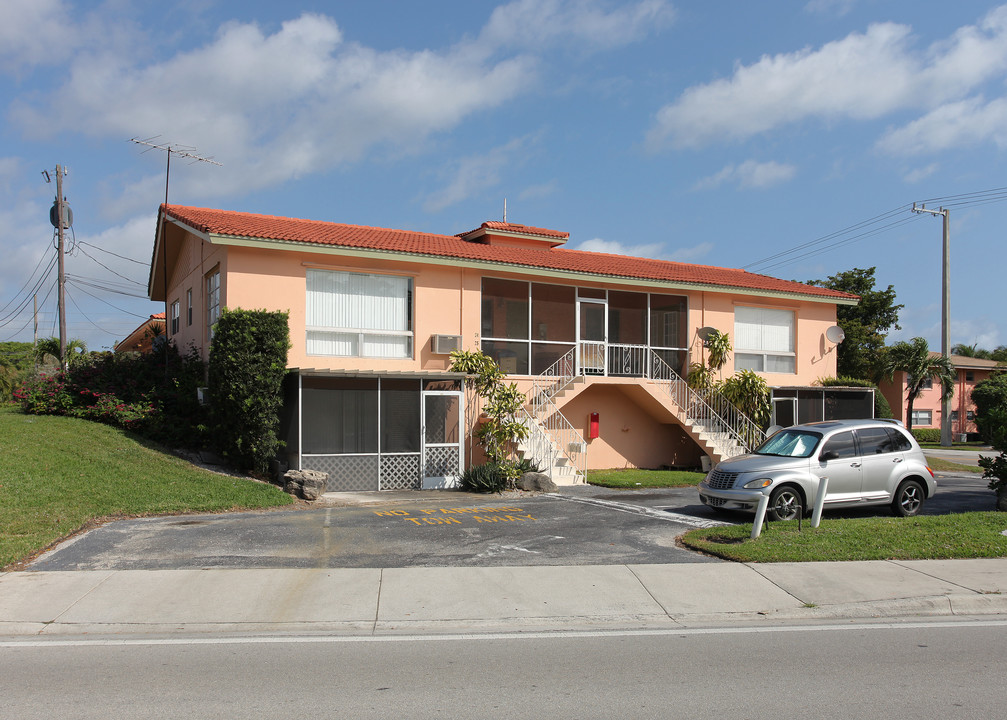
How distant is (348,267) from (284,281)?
1.48 meters

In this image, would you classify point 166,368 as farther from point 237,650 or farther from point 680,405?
point 237,650

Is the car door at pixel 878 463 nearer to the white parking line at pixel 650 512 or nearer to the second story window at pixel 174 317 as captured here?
the white parking line at pixel 650 512

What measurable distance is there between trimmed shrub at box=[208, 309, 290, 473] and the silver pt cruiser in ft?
27.8

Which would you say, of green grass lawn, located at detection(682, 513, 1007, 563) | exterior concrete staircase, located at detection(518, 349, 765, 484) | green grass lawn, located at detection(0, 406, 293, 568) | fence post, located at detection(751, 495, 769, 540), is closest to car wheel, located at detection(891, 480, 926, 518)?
green grass lawn, located at detection(682, 513, 1007, 563)

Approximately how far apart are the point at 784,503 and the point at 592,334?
10.1m

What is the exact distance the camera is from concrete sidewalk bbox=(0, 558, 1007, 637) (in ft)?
24.1

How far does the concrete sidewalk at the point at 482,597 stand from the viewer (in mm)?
7348

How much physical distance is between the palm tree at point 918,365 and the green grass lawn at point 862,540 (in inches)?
1094

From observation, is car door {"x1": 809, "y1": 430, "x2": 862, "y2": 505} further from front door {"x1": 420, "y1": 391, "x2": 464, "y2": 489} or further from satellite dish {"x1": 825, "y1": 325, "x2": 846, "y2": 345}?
satellite dish {"x1": 825, "y1": 325, "x2": 846, "y2": 345}

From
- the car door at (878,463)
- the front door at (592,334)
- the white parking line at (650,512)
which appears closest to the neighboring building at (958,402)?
the front door at (592,334)

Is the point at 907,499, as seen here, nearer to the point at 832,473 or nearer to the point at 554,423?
→ the point at 832,473

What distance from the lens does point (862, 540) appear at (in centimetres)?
1050

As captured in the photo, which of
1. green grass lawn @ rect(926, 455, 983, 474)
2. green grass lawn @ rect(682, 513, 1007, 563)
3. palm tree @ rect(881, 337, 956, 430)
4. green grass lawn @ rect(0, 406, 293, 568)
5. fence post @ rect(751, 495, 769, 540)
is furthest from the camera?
palm tree @ rect(881, 337, 956, 430)

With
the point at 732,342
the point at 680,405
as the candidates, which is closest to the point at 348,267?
the point at 680,405
